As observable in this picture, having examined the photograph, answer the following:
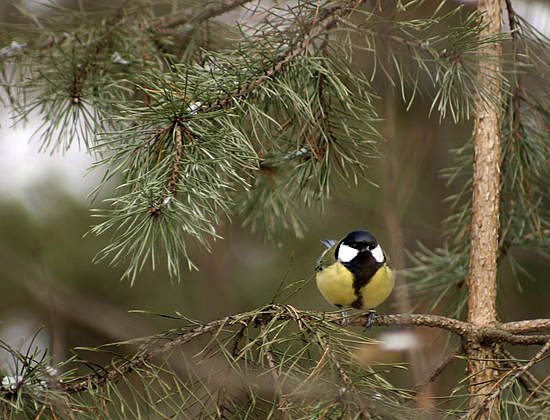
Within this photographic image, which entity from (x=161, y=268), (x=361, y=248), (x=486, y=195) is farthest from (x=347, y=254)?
(x=161, y=268)

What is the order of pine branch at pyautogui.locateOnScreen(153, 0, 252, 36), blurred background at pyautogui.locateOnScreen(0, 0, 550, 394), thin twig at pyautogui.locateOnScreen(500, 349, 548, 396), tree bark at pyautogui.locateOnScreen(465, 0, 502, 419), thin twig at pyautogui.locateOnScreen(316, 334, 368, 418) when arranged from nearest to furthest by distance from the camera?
thin twig at pyautogui.locateOnScreen(316, 334, 368, 418), thin twig at pyautogui.locateOnScreen(500, 349, 548, 396), tree bark at pyautogui.locateOnScreen(465, 0, 502, 419), pine branch at pyautogui.locateOnScreen(153, 0, 252, 36), blurred background at pyautogui.locateOnScreen(0, 0, 550, 394)

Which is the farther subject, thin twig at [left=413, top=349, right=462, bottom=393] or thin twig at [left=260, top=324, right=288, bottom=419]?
thin twig at [left=413, top=349, right=462, bottom=393]

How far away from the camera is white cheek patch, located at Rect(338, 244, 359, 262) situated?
1624 mm

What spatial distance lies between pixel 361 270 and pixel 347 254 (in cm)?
7

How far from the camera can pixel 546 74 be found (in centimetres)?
135

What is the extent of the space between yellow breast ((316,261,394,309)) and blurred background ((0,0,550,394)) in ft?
2.40

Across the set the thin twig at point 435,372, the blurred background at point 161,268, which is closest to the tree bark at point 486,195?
the thin twig at point 435,372

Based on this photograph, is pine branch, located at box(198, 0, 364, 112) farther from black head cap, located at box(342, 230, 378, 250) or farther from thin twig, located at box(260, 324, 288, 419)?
black head cap, located at box(342, 230, 378, 250)

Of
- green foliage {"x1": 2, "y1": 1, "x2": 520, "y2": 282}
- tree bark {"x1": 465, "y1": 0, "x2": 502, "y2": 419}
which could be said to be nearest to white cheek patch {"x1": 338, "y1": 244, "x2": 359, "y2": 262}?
green foliage {"x1": 2, "y1": 1, "x2": 520, "y2": 282}

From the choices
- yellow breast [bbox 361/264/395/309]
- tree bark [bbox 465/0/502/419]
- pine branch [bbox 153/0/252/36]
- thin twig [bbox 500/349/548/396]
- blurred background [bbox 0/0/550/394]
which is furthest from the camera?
blurred background [bbox 0/0/550/394]

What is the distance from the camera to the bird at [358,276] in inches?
61.9

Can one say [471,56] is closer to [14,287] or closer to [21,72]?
[21,72]

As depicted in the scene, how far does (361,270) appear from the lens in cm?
159

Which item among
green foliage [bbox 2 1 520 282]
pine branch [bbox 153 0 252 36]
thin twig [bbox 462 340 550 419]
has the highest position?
pine branch [bbox 153 0 252 36]
